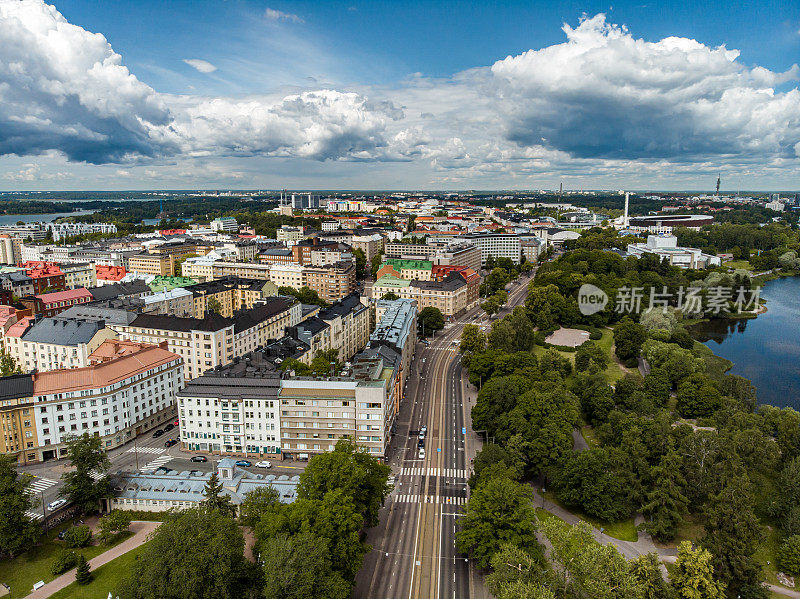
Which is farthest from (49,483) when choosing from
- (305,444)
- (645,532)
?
(645,532)

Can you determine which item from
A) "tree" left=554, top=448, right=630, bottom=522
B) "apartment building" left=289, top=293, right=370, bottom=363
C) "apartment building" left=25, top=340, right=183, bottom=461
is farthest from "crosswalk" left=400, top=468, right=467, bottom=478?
"apartment building" left=25, top=340, right=183, bottom=461

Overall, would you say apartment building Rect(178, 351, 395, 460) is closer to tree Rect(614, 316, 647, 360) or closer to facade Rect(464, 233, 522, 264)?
tree Rect(614, 316, 647, 360)

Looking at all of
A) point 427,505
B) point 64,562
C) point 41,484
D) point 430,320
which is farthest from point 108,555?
point 430,320

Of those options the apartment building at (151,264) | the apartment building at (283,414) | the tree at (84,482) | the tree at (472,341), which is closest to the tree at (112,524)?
the tree at (84,482)

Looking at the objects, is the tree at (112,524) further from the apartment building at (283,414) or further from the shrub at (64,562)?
the apartment building at (283,414)

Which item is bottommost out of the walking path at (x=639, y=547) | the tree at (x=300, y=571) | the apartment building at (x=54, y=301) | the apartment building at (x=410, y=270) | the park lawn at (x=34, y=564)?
the park lawn at (x=34, y=564)

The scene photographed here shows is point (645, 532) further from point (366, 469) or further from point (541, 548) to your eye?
point (366, 469)
